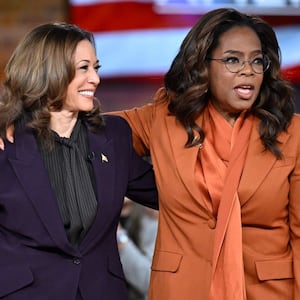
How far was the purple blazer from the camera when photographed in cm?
270

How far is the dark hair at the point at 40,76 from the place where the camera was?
2.79m

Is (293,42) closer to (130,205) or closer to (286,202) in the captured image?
(130,205)

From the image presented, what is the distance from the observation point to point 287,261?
2871 millimetres

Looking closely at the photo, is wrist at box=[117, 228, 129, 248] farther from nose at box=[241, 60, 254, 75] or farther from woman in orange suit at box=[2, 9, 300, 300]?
nose at box=[241, 60, 254, 75]

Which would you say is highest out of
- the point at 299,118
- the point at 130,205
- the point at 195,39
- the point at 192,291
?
the point at 195,39

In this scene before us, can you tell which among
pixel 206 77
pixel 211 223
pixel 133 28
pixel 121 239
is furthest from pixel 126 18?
pixel 211 223

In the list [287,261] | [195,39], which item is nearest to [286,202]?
[287,261]

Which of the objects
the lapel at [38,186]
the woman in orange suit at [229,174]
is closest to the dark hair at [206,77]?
the woman in orange suit at [229,174]

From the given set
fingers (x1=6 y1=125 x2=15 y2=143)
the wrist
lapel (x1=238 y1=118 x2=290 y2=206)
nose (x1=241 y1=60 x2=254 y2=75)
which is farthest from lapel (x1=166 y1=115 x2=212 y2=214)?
the wrist

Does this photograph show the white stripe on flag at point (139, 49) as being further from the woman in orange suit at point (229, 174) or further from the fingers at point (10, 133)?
the fingers at point (10, 133)

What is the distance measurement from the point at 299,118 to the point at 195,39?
1.28 ft

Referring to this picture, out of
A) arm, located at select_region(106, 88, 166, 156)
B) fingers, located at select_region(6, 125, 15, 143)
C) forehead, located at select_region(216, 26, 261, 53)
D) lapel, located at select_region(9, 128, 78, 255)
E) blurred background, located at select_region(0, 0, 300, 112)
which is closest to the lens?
lapel, located at select_region(9, 128, 78, 255)

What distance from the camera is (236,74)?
9.45ft

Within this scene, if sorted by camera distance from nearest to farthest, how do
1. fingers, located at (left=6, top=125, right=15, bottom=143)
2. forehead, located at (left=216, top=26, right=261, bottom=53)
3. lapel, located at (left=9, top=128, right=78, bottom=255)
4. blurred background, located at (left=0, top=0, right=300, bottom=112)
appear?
lapel, located at (left=9, top=128, right=78, bottom=255)
fingers, located at (left=6, top=125, right=15, bottom=143)
forehead, located at (left=216, top=26, right=261, bottom=53)
blurred background, located at (left=0, top=0, right=300, bottom=112)
